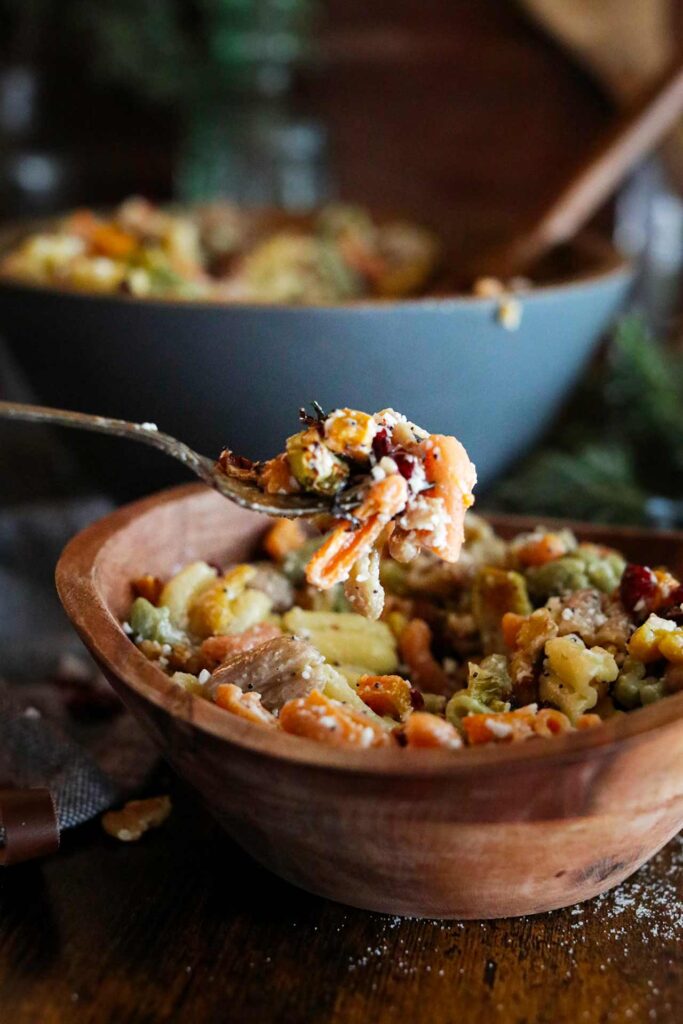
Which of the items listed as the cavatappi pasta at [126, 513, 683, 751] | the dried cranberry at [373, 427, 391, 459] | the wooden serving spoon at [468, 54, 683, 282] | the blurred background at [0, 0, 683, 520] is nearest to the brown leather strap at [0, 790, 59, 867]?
the cavatappi pasta at [126, 513, 683, 751]

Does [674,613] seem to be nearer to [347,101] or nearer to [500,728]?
[500,728]

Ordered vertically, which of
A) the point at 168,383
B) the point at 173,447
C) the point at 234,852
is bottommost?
the point at 234,852

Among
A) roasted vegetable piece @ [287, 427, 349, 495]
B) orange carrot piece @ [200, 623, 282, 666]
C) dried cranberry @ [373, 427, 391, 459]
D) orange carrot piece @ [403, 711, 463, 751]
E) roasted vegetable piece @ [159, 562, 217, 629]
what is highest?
dried cranberry @ [373, 427, 391, 459]

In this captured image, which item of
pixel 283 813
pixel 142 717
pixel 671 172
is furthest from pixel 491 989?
pixel 671 172

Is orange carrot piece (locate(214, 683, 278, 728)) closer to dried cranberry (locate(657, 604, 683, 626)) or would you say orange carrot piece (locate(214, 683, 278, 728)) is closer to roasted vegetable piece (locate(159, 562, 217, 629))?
roasted vegetable piece (locate(159, 562, 217, 629))

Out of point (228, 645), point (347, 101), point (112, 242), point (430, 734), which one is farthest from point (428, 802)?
point (347, 101)

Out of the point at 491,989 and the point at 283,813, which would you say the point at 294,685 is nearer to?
the point at 283,813

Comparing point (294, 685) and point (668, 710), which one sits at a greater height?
point (668, 710)
